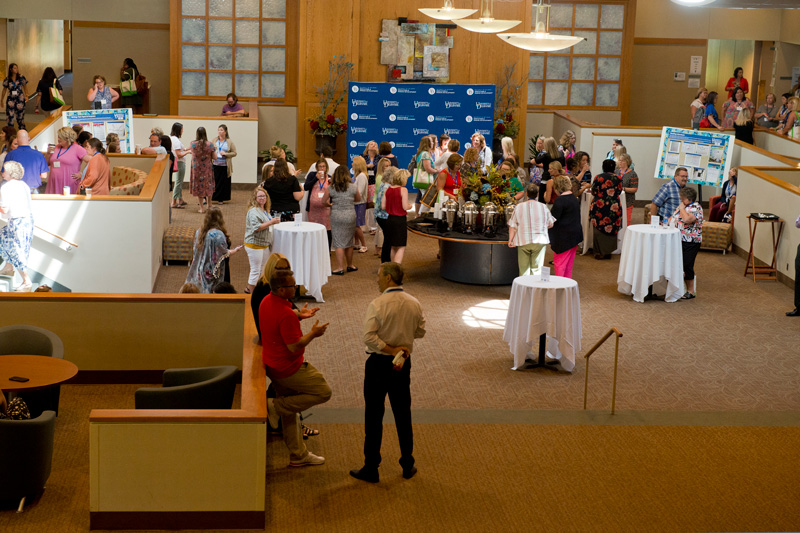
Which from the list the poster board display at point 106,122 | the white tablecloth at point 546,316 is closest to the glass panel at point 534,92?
the poster board display at point 106,122

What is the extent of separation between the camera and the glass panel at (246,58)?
62.8ft

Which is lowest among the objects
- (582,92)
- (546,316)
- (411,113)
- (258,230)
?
(546,316)

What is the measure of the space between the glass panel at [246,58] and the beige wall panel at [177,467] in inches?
587

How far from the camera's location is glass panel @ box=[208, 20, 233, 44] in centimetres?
1888

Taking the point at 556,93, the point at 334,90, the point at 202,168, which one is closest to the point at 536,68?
the point at 556,93

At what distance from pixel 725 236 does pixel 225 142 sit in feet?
24.8

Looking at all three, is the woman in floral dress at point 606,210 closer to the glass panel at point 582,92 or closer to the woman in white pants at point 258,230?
the woman in white pants at point 258,230

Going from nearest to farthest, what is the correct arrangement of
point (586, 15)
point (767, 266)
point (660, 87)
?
point (767, 266), point (586, 15), point (660, 87)

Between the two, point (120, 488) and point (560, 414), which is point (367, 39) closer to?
point (560, 414)

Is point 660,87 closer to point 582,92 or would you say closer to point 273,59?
point 582,92

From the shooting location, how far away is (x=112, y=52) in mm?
19969

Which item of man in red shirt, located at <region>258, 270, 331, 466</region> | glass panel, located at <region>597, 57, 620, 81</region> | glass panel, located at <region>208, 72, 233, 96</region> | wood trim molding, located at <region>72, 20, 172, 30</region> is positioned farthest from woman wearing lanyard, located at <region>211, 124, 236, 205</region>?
man in red shirt, located at <region>258, 270, 331, 466</region>

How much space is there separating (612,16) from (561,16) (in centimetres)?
106

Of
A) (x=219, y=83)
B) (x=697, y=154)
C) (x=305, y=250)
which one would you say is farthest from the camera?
(x=219, y=83)
